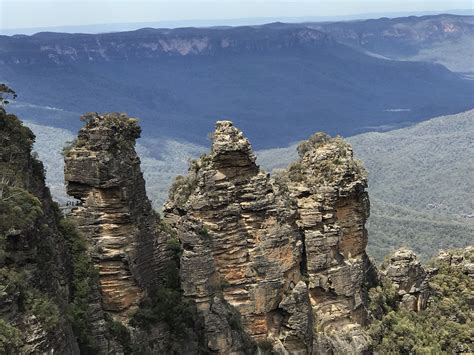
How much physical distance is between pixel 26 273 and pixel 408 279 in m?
23.3

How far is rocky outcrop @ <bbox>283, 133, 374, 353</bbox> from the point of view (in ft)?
108

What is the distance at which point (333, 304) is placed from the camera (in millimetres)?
33719

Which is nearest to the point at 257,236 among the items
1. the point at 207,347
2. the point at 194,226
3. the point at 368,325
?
the point at 194,226

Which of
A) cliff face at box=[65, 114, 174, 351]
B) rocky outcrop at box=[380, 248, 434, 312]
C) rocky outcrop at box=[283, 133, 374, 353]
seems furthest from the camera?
rocky outcrop at box=[380, 248, 434, 312]

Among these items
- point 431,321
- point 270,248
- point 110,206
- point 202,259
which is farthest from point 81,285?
point 431,321

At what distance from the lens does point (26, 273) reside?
20.4 meters

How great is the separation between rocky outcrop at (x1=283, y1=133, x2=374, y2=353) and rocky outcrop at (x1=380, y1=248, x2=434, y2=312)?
12.2 feet

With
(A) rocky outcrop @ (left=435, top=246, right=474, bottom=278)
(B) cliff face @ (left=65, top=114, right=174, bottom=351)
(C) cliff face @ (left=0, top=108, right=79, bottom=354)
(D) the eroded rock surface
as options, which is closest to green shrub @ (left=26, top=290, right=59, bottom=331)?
(C) cliff face @ (left=0, top=108, right=79, bottom=354)

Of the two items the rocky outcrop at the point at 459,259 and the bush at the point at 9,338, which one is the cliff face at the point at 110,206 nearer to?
the bush at the point at 9,338

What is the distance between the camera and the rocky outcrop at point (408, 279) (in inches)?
1521

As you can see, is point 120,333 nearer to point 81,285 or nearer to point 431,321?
point 81,285

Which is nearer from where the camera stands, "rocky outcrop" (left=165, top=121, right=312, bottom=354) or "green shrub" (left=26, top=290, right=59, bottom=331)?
"green shrub" (left=26, top=290, right=59, bottom=331)

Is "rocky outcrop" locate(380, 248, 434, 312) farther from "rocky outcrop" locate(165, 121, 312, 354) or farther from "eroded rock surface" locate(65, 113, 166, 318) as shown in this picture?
"eroded rock surface" locate(65, 113, 166, 318)

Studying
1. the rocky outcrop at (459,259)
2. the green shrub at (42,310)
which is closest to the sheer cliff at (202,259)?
the green shrub at (42,310)
